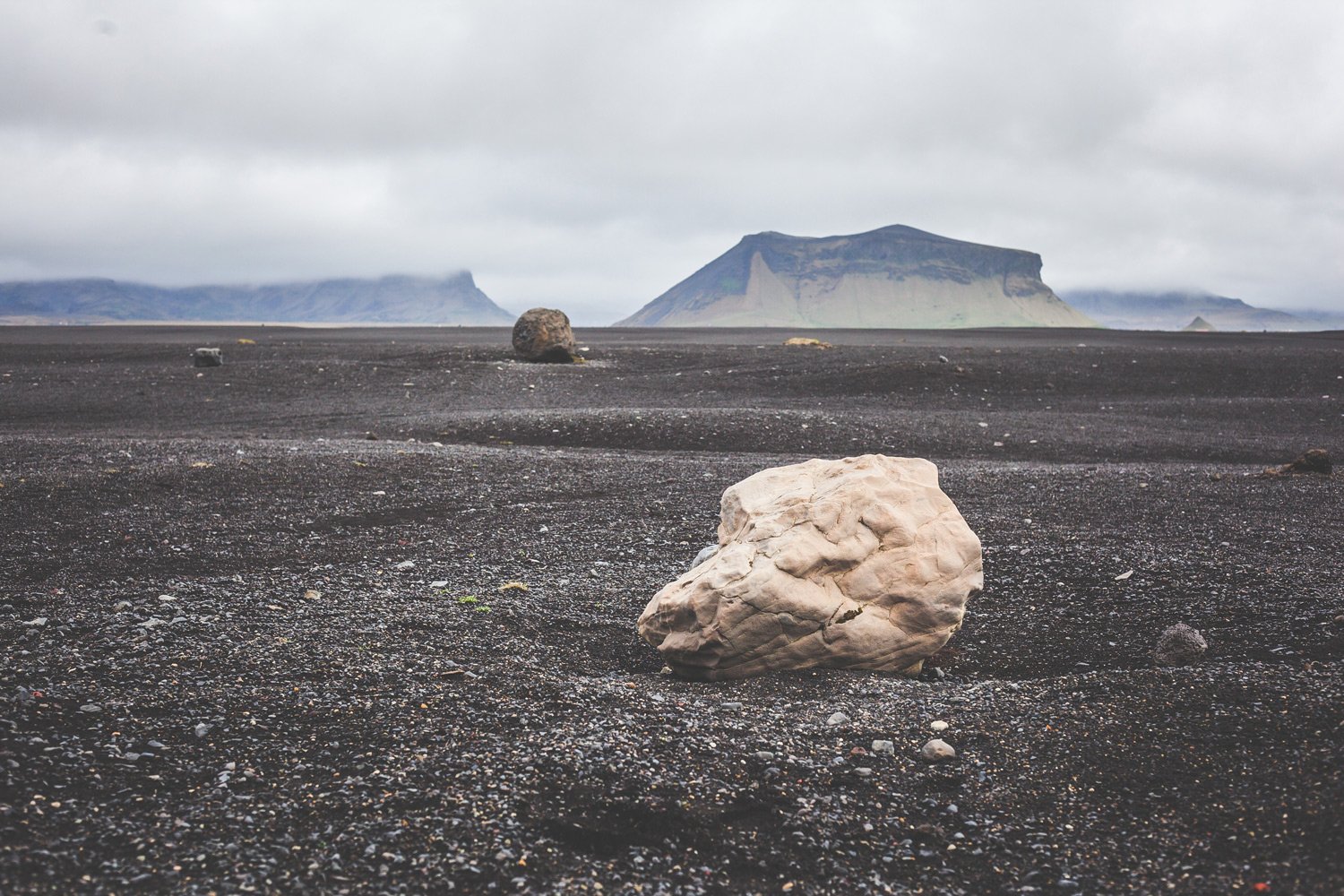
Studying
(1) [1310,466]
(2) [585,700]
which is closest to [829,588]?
(2) [585,700]

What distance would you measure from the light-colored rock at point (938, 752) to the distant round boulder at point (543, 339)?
29849 mm

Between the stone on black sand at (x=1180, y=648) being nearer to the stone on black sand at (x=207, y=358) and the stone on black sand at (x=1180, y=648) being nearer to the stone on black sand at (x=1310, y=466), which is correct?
the stone on black sand at (x=1310, y=466)

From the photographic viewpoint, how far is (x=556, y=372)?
31.3 meters

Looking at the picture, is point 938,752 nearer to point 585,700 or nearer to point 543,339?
point 585,700

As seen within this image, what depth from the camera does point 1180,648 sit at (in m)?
6.50

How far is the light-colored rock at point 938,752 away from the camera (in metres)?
5.16

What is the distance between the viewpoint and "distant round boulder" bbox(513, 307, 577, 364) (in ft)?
111

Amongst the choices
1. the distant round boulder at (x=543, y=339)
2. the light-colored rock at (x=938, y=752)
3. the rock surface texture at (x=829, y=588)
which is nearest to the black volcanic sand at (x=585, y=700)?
the light-colored rock at (x=938, y=752)

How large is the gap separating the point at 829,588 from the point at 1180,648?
8.67 feet

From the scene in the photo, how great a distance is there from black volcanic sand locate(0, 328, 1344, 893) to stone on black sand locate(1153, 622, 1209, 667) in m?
0.18

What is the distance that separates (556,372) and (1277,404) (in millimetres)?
22733

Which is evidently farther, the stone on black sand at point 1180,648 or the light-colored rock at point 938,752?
the stone on black sand at point 1180,648

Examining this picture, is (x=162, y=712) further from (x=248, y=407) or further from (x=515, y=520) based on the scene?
(x=248, y=407)

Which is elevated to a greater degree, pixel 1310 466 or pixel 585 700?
pixel 1310 466
